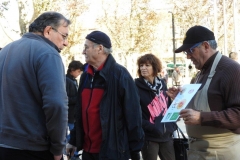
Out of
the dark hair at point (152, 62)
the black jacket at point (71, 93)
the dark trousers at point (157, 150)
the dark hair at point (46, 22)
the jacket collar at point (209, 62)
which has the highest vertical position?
the dark hair at point (46, 22)

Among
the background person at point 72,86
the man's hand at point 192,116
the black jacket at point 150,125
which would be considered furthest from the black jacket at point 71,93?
the man's hand at point 192,116

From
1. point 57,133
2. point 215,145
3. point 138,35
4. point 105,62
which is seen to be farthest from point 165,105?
point 138,35

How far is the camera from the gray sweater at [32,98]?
286 cm

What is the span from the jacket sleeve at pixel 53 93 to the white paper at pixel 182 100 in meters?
0.87

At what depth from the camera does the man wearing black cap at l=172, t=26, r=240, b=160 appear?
116 inches

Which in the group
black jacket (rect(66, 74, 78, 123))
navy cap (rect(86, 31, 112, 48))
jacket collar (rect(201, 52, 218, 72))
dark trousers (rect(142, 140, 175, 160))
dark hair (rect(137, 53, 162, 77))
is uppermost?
navy cap (rect(86, 31, 112, 48))

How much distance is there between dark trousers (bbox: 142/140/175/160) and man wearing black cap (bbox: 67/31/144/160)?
1.11 metres

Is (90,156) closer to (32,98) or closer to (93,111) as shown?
(93,111)

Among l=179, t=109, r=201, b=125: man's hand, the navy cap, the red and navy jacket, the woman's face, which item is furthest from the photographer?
the woman's face

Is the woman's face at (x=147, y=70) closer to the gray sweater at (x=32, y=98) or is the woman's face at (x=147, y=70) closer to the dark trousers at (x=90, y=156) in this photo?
the dark trousers at (x=90, y=156)

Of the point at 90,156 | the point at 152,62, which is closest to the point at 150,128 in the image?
the point at 152,62

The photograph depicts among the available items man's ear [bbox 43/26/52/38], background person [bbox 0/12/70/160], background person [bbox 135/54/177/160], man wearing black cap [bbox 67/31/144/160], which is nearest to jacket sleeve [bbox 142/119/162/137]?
background person [bbox 135/54/177/160]

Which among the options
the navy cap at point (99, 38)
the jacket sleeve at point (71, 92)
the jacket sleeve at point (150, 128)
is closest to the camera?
the navy cap at point (99, 38)

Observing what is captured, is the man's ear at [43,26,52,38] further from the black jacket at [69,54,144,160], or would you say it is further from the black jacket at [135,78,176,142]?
the black jacket at [135,78,176,142]
